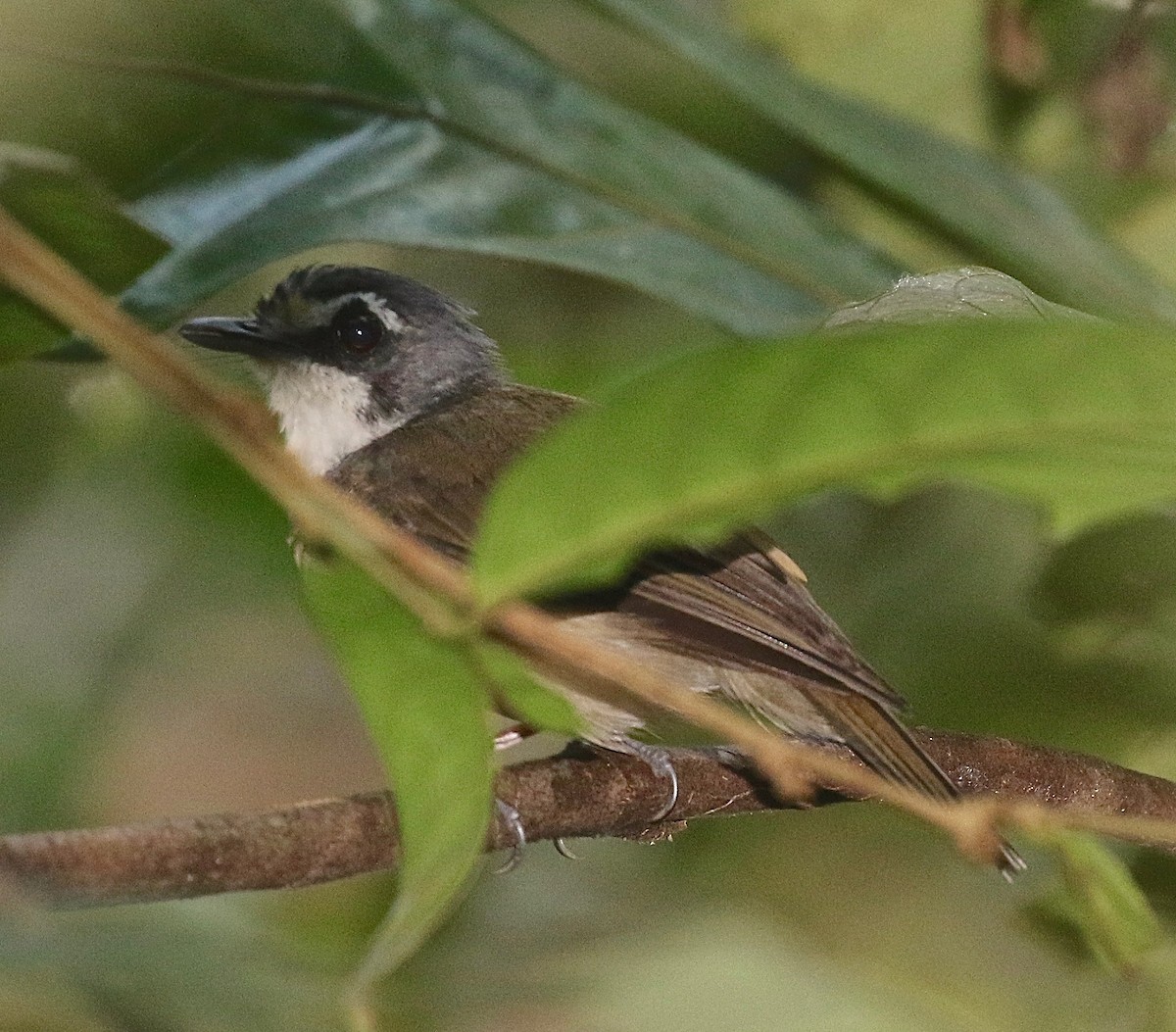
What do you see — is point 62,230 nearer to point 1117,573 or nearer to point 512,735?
point 512,735

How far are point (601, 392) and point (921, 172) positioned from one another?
122 centimetres

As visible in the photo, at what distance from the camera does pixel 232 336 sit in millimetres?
3137

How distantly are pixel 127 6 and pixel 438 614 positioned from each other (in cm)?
210

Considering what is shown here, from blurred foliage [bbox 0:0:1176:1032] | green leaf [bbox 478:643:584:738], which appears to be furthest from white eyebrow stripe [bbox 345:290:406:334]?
green leaf [bbox 478:643:584:738]

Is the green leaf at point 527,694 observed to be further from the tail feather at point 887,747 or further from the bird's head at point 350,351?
the bird's head at point 350,351

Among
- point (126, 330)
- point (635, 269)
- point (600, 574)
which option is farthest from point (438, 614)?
point (635, 269)

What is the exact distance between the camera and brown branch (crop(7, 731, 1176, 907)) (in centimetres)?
122

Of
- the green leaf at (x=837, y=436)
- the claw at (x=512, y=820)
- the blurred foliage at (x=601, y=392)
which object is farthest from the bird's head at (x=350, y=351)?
the green leaf at (x=837, y=436)

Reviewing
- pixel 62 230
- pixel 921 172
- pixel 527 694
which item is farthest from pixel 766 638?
pixel 527 694

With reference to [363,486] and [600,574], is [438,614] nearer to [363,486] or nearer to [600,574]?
[600,574]

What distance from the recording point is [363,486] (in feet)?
9.55

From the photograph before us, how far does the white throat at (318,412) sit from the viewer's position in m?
3.23

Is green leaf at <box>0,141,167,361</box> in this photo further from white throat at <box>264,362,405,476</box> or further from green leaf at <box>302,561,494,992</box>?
white throat at <box>264,362,405,476</box>

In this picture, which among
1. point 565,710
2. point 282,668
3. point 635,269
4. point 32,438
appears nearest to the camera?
point 565,710
